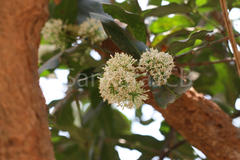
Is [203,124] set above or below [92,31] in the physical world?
below

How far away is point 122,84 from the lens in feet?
3.51

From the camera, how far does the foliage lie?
1.27 meters

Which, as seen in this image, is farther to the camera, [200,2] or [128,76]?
[200,2]

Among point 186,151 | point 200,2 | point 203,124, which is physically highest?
point 200,2

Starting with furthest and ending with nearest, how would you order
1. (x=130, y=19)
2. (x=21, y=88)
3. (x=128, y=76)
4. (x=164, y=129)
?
(x=164, y=129), (x=130, y=19), (x=128, y=76), (x=21, y=88)

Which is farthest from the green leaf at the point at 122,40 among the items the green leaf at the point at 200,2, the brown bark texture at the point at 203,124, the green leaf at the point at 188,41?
Answer: the green leaf at the point at 200,2

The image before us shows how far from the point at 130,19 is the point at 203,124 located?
1.45ft

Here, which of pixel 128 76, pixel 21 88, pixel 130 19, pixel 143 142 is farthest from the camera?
pixel 143 142

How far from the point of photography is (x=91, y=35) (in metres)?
1.55

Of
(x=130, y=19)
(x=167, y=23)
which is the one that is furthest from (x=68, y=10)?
(x=167, y=23)

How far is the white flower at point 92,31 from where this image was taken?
1536 mm

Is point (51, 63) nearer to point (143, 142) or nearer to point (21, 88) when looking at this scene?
point (143, 142)

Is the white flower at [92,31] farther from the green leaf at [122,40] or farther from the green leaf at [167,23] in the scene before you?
the green leaf at [167,23]

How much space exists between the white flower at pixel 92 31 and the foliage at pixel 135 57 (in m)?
0.04
